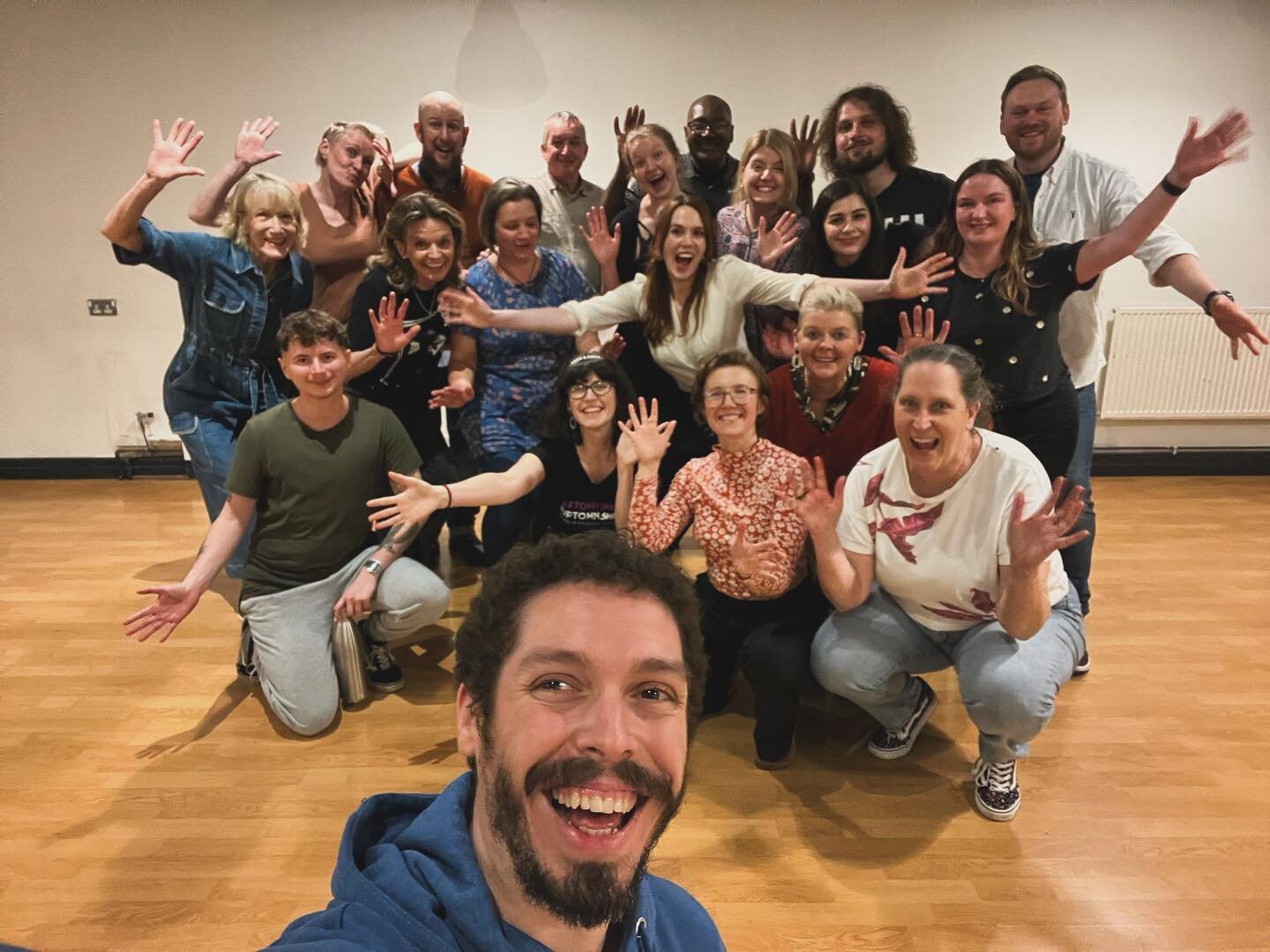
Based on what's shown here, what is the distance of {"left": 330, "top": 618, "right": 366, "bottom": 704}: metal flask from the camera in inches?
106

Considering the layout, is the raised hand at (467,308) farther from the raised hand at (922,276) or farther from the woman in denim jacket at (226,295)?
the raised hand at (922,276)

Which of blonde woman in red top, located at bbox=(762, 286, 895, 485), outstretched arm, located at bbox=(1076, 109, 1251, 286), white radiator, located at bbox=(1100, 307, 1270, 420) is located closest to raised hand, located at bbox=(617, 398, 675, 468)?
blonde woman in red top, located at bbox=(762, 286, 895, 485)

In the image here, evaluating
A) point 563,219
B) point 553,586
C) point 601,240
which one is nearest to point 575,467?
point 601,240

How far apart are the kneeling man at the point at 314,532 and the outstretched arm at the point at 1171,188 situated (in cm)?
222

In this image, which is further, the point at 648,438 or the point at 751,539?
the point at 648,438

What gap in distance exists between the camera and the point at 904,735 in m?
2.44

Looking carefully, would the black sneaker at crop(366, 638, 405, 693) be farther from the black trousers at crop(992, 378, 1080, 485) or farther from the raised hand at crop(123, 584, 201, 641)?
the black trousers at crop(992, 378, 1080, 485)

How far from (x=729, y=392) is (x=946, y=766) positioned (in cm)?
126

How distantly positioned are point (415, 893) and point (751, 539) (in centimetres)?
168

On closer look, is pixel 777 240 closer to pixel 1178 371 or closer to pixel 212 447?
pixel 212 447

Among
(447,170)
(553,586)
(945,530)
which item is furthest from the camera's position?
(447,170)

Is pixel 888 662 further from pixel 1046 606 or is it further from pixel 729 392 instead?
pixel 729 392

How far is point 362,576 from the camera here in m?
2.69

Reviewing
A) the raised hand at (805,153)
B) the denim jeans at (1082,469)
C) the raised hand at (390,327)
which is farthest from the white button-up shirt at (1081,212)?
the raised hand at (390,327)
